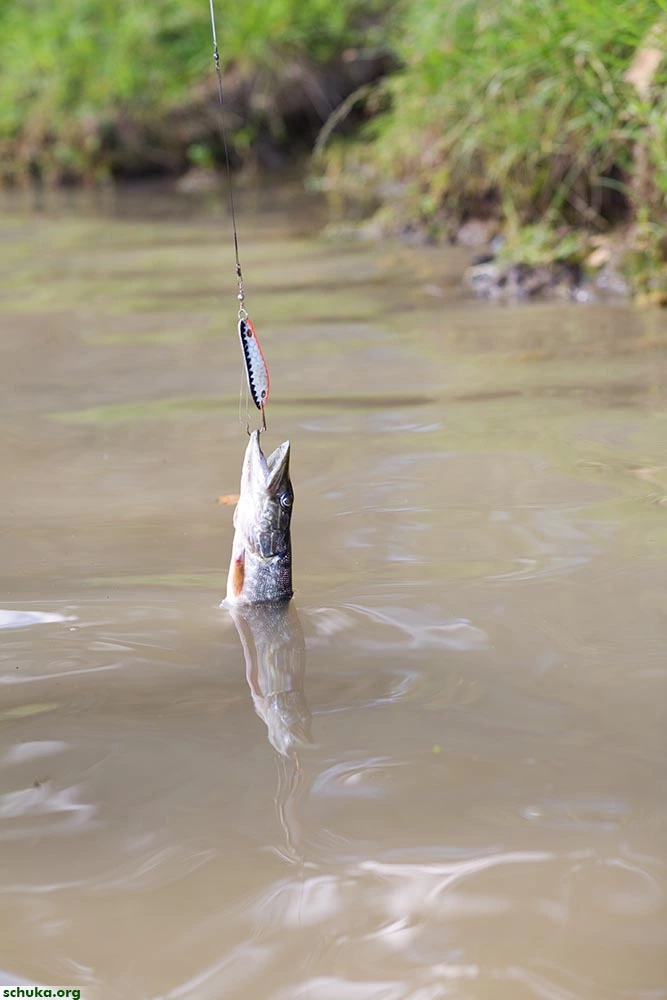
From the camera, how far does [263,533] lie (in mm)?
2934

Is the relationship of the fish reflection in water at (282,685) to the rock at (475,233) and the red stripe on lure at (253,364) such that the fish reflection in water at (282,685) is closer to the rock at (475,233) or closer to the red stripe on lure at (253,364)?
the red stripe on lure at (253,364)

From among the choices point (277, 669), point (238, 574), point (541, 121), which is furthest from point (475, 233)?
point (277, 669)

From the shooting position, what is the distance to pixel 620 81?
668cm

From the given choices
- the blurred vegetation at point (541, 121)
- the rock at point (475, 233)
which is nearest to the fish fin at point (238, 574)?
the blurred vegetation at point (541, 121)

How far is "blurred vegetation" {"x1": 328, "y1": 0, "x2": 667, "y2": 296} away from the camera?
653 centimetres

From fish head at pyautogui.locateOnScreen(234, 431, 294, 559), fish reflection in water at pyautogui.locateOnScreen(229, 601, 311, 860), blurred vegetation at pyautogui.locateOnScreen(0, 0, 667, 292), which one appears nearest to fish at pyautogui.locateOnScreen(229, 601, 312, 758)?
fish reflection in water at pyautogui.locateOnScreen(229, 601, 311, 860)

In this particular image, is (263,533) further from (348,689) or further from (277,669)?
(348,689)

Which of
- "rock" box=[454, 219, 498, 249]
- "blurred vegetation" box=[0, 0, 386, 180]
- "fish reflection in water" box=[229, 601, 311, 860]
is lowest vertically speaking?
"fish reflection in water" box=[229, 601, 311, 860]

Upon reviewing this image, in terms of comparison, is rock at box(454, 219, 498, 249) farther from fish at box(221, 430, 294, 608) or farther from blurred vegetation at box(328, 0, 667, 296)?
fish at box(221, 430, 294, 608)

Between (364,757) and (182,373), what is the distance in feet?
10.8

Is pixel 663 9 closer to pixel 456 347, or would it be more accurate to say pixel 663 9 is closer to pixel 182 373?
pixel 456 347

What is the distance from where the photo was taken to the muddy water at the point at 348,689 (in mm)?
1898

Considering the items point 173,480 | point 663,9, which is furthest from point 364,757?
point 663,9

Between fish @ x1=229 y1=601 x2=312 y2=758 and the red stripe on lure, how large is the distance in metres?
0.52
